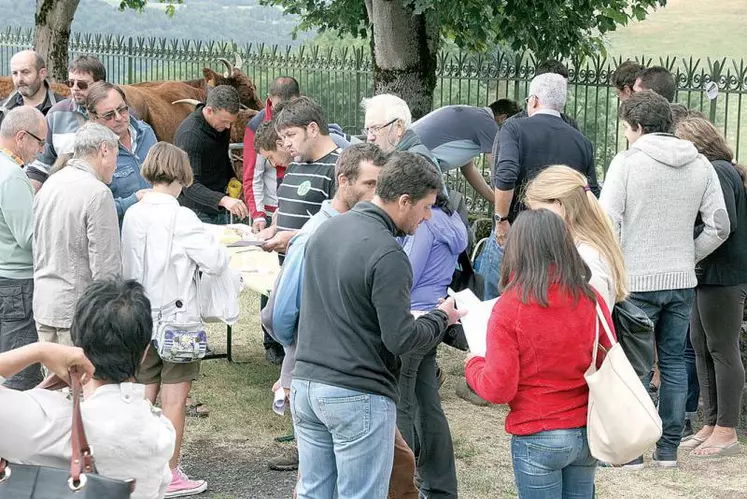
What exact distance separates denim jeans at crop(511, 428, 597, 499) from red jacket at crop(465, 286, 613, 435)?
0.03 m

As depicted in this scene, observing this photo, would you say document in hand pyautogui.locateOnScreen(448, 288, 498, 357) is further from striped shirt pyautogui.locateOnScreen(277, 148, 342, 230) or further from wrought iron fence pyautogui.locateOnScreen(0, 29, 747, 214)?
wrought iron fence pyautogui.locateOnScreen(0, 29, 747, 214)

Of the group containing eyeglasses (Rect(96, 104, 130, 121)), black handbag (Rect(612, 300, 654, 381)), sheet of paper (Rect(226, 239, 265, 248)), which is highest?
eyeglasses (Rect(96, 104, 130, 121))

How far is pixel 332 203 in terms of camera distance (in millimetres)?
4562

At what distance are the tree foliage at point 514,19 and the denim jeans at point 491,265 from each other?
3.19m

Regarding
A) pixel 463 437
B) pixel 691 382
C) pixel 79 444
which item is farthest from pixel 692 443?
pixel 79 444

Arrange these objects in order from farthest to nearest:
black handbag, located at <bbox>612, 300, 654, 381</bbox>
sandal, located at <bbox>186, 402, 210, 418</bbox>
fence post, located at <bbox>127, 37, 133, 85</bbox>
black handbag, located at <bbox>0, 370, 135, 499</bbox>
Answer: fence post, located at <bbox>127, 37, 133, 85</bbox> → sandal, located at <bbox>186, 402, 210, 418</bbox> → black handbag, located at <bbox>612, 300, 654, 381</bbox> → black handbag, located at <bbox>0, 370, 135, 499</bbox>

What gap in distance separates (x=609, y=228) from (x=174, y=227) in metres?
2.18

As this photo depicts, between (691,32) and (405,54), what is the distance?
35496 millimetres

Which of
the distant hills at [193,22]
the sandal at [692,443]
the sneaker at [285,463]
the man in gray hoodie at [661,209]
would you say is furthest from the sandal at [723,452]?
the distant hills at [193,22]

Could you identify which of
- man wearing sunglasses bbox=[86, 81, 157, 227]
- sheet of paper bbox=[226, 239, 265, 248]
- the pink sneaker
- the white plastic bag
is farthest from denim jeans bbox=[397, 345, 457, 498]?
man wearing sunglasses bbox=[86, 81, 157, 227]

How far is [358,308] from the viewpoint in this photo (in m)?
3.84

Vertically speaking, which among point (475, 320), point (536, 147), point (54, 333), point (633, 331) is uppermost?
point (536, 147)

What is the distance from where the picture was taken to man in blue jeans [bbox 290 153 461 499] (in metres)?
3.79

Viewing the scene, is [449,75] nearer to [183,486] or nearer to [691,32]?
[183,486]
